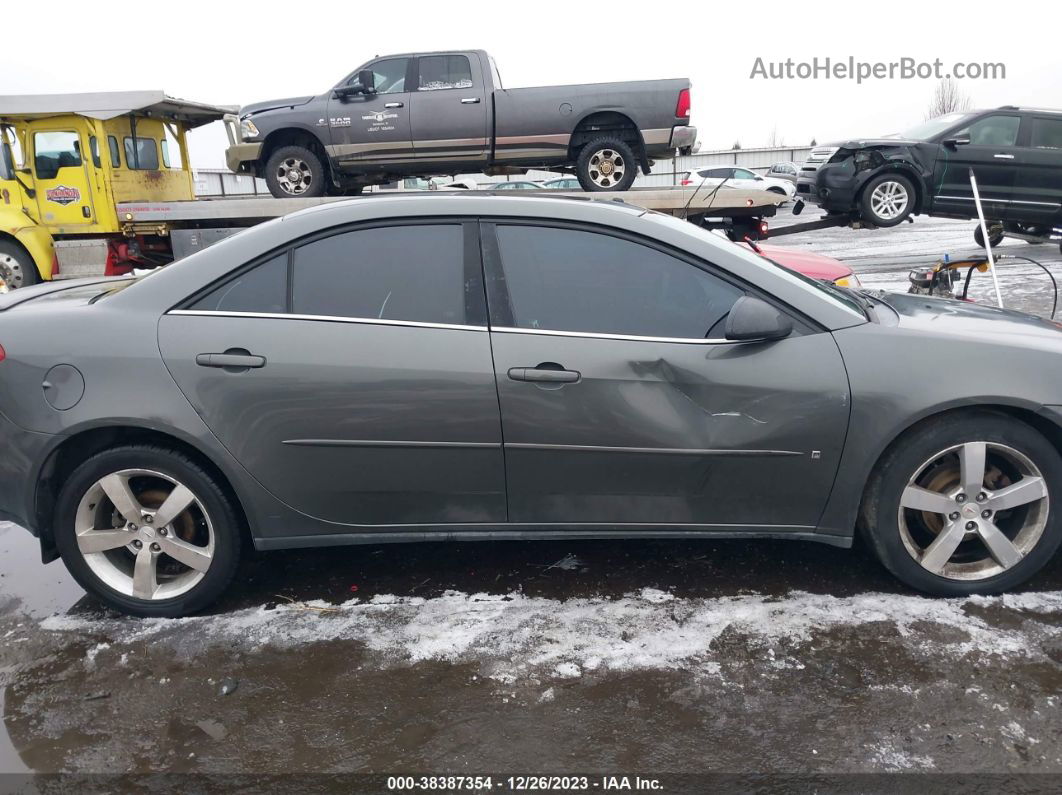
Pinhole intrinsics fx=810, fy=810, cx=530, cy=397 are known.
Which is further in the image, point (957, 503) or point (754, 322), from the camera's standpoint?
point (957, 503)

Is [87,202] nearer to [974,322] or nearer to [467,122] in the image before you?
[467,122]

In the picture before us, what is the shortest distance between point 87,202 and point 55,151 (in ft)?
2.48

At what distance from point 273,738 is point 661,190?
7914 millimetres

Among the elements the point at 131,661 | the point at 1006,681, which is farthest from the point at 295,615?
the point at 1006,681

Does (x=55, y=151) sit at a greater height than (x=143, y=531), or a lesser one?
greater

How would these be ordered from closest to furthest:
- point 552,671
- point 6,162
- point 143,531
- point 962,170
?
point 552,671, point 143,531, point 6,162, point 962,170

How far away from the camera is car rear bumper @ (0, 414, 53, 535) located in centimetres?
307

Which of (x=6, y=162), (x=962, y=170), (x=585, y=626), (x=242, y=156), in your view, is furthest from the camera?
(x=962, y=170)

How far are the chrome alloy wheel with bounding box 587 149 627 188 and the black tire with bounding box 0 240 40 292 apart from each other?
730cm

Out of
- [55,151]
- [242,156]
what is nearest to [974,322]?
[242,156]

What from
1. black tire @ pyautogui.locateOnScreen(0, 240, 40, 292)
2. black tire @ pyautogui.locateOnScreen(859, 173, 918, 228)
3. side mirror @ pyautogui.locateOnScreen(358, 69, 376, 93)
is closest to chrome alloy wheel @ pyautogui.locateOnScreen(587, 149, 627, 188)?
side mirror @ pyautogui.locateOnScreen(358, 69, 376, 93)

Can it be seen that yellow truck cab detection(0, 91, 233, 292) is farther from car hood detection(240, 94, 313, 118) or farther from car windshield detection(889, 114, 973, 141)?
car windshield detection(889, 114, 973, 141)

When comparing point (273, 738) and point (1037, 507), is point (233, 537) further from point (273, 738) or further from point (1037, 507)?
point (1037, 507)

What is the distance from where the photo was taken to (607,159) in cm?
999
